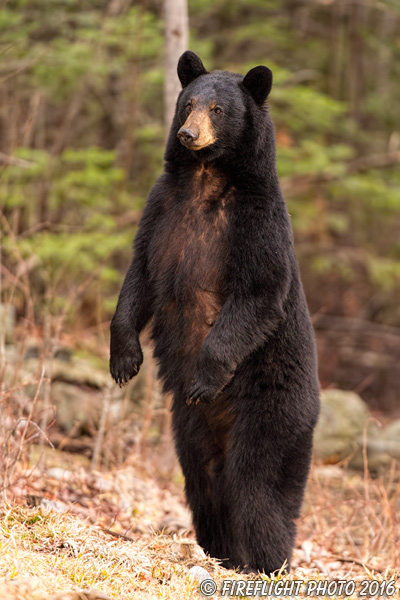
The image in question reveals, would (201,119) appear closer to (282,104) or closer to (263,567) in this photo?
(263,567)

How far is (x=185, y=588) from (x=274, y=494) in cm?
72

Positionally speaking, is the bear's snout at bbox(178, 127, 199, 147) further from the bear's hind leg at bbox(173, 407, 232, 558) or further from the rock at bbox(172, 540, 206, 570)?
the rock at bbox(172, 540, 206, 570)

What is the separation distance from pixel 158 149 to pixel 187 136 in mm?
7869

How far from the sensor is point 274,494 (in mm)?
3684

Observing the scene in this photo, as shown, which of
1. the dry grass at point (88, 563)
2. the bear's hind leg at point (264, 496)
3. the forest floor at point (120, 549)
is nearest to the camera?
the dry grass at point (88, 563)

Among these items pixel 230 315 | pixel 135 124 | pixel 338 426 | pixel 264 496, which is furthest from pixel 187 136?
pixel 135 124

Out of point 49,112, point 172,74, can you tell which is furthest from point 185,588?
point 49,112

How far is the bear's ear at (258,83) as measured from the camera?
3605 mm

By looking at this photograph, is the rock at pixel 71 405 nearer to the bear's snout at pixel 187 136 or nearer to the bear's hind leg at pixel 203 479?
the bear's hind leg at pixel 203 479

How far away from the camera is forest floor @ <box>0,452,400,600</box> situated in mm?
3016

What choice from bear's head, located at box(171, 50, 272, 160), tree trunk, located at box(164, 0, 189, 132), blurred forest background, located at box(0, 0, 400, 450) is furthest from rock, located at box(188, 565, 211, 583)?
tree trunk, located at box(164, 0, 189, 132)

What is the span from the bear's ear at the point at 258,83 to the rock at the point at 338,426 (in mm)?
5634

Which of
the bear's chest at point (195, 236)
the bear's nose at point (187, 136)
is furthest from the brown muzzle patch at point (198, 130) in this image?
the bear's chest at point (195, 236)

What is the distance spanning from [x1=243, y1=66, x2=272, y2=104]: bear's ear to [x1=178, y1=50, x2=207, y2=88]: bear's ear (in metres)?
0.30
